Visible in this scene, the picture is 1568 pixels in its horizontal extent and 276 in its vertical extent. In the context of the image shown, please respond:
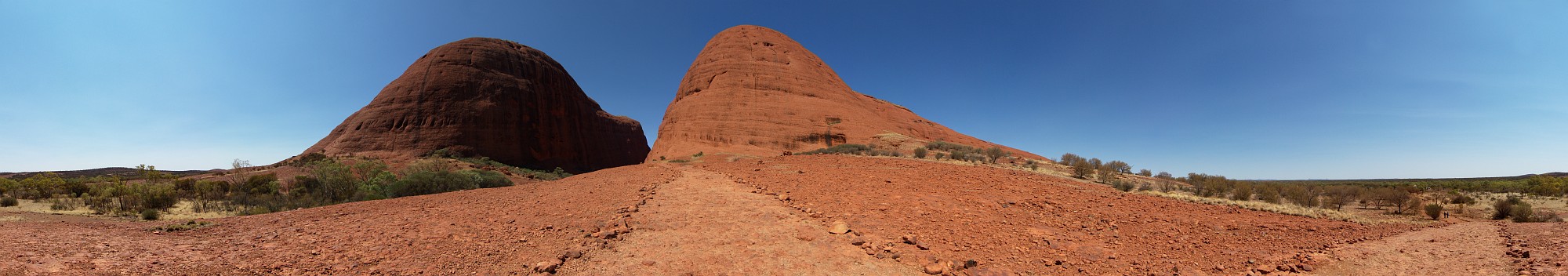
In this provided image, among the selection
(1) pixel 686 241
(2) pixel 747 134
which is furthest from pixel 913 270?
(2) pixel 747 134

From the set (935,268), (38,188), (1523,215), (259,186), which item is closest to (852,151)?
(1523,215)

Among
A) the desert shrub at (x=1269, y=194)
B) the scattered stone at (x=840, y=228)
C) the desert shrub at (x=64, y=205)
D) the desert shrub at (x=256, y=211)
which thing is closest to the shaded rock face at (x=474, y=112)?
the desert shrub at (x=64, y=205)

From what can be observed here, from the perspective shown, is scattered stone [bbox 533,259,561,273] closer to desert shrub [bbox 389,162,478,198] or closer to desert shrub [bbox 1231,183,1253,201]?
desert shrub [bbox 389,162,478,198]

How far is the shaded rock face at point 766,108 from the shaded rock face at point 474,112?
33.7ft

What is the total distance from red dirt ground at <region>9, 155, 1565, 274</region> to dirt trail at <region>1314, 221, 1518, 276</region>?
0.48ft

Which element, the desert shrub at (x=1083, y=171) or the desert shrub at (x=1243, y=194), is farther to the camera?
the desert shrub at (x=1083, y=171)

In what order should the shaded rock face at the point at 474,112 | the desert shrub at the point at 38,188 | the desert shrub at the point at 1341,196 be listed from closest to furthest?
the desert shrub at the point at 1341,196
the desert shrub at the point at 38,188
the shaded rock face at the point at 474,112

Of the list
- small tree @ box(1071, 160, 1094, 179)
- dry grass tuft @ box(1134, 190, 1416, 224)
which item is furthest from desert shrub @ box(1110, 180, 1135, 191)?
small tree @ box(1071, 160, 1094, 179)

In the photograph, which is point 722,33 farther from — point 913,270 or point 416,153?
point 913,270

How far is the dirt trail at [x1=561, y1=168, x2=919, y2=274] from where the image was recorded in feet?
15.5

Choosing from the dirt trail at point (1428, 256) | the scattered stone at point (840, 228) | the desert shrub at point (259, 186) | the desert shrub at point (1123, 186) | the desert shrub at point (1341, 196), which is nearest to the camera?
the dirt trail at point (1428, 256)

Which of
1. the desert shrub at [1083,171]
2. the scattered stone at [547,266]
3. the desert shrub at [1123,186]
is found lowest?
the scattered stone at [547,266]

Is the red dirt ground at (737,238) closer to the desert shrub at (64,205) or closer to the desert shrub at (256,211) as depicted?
the desert shrub at (256,211)

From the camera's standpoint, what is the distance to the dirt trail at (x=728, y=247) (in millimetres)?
4727
